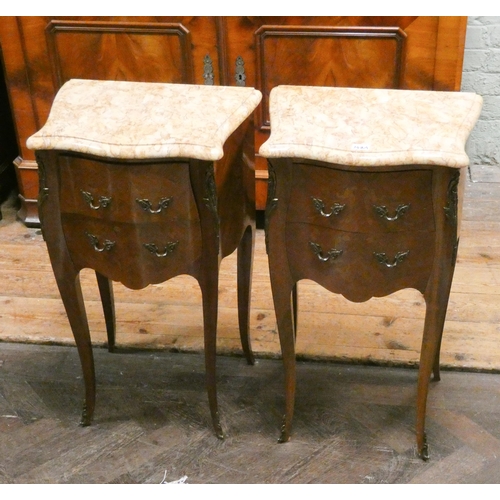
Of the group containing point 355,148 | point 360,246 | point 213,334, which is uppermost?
point 355,148

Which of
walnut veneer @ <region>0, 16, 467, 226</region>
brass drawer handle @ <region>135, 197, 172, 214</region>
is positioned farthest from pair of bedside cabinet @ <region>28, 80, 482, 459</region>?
walnut veneer @ <region>0, 16, 467, 226</region>

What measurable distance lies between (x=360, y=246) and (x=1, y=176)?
203 cm

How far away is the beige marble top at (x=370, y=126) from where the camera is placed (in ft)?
4.58

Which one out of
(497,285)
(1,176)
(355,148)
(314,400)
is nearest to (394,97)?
(355,148)

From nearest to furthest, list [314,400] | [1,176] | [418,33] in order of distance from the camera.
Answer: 1. [314,400]
2. [418,33]
3. [1,176]

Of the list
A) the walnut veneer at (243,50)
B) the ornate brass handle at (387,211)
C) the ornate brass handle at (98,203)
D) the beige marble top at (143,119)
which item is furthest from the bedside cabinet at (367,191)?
the walnut veneer at (243,50)

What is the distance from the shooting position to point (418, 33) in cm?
229

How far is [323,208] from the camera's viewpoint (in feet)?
4.92

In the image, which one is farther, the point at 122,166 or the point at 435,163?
the point at 122,166

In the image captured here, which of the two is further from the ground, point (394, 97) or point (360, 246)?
point (394, 97)

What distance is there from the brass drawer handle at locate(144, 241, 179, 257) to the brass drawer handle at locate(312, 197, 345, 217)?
0.33m

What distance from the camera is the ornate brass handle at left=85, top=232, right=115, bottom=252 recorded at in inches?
63.6

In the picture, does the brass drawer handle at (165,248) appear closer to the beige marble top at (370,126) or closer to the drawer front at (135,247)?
the drawer front at (135,247)
